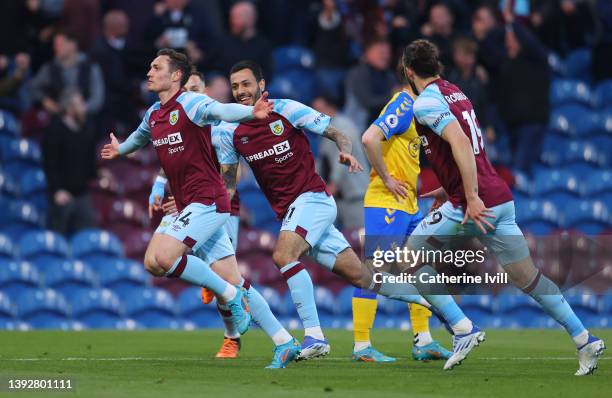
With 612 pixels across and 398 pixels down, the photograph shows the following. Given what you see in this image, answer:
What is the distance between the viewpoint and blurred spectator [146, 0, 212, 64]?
1775 cm

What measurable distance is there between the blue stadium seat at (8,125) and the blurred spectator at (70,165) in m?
1.18

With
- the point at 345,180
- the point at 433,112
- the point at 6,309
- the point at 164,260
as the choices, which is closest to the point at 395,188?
the point at 433,112

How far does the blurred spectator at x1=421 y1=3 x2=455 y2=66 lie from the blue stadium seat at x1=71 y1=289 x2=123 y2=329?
6.00m

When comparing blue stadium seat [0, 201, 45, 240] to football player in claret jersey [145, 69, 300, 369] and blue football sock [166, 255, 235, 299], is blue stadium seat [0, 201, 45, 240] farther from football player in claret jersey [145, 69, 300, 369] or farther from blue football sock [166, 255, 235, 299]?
blue football sock [166, 255, 235, 299]

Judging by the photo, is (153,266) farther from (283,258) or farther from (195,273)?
(283,258)

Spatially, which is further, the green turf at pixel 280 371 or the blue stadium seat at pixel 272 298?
the blue stadium seat at pixel 272 298

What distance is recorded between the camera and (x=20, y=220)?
1739 cm

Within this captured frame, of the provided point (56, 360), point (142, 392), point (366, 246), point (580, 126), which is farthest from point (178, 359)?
point (580, 126)

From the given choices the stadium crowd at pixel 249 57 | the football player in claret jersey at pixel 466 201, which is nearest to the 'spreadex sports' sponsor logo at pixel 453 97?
the football player in claret jersey at pixel 466 201

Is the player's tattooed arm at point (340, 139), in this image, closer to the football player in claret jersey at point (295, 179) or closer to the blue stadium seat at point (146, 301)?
the football player in claret jersey at point (295, 179)

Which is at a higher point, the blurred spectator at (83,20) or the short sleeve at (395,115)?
the blurred spectator at (83,20)

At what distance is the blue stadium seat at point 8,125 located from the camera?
1794 cm

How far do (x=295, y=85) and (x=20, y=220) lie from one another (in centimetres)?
490

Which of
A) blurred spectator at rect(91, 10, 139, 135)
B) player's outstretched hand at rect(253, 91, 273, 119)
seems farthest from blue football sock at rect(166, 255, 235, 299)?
blurred spectator at rect(91, 10, 139, 135)
